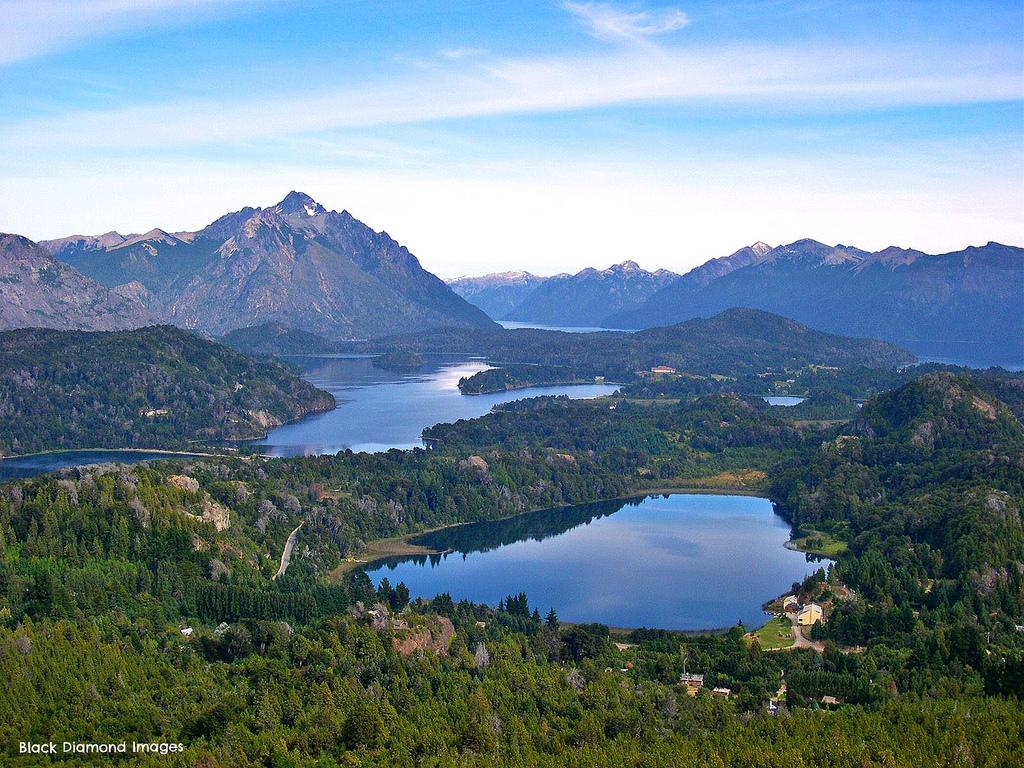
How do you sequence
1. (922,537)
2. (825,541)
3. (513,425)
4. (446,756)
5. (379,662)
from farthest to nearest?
1. (513,425)
2. (825,541)
3. (922,537)
4. (379,662)
5. (446,756)

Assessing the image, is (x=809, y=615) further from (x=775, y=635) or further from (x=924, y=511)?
(x=924, y=511)

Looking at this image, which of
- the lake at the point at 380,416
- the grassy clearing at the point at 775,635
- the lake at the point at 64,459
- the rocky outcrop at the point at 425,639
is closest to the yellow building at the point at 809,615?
the grassy clearing at the point at 775,635

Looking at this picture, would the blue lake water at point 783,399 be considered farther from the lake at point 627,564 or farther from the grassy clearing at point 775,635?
the grassy clearing at point 775,635

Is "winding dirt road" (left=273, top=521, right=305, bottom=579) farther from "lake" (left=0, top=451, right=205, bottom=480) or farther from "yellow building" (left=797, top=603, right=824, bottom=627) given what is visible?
"lake" (left=0, top=451, right=205, bottom=480)

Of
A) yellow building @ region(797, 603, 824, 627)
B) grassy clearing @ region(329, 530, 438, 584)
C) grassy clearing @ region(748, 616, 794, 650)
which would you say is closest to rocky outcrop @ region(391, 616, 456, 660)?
grassy clearing @ region(748, 616, 794, 650)

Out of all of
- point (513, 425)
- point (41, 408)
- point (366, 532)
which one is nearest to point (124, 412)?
point (41, 408)

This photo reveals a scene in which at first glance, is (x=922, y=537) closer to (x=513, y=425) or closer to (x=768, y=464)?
(x=768, y=464)
